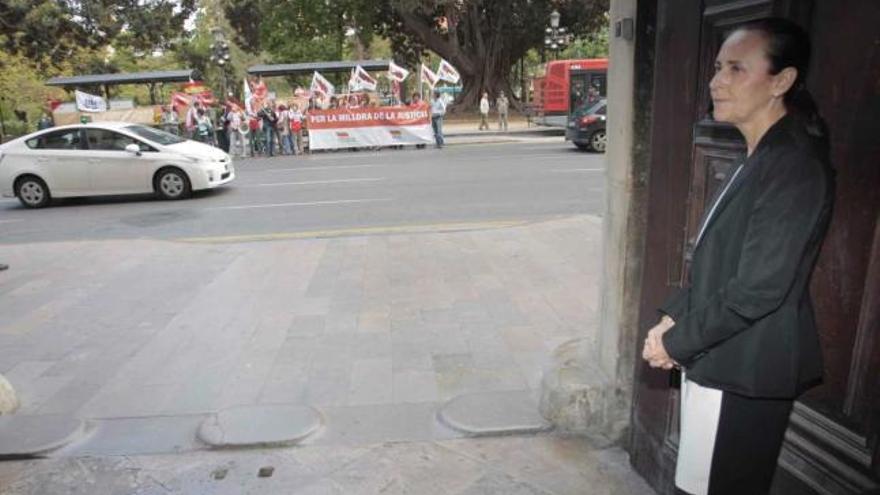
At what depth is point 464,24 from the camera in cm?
3681

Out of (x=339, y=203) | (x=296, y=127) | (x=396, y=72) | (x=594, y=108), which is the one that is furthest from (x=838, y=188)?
(x=396, y=72)

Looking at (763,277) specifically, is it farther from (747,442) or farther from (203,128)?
(203,128)

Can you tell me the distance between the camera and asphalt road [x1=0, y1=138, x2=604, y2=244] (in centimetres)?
989

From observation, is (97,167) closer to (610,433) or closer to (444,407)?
(444,407)

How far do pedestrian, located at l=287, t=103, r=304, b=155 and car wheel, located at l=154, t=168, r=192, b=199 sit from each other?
828 cm

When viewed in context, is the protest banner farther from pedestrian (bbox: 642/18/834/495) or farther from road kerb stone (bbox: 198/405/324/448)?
Result: pedestrian (bbox: 642/18/834/495)

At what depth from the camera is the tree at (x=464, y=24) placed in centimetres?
3572

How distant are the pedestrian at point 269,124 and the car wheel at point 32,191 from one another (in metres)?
8.31

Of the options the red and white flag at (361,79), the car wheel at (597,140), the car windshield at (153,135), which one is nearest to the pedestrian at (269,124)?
the red and white flag at (361,79)

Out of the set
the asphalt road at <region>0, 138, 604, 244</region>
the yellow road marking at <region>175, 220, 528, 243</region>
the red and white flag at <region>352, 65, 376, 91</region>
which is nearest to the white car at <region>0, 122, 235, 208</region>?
the asphalt road at <region>0, 138, 604, 244</region>

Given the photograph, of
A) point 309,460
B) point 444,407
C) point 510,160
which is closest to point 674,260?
point 444,407

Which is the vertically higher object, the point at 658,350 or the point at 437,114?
the point at 658,350

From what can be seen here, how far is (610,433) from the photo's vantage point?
137 inches

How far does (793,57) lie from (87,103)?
24.2 meters
